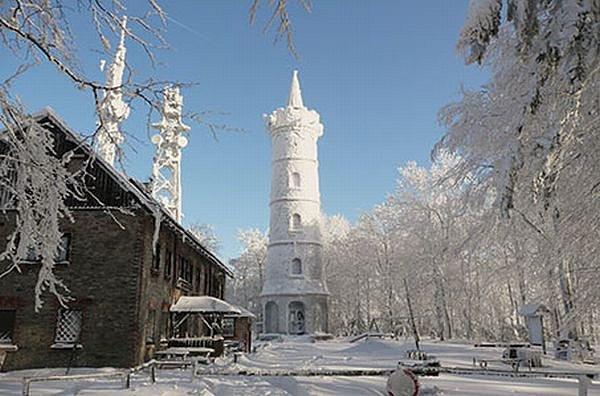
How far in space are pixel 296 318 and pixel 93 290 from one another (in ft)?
102

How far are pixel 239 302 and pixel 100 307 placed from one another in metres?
58.3

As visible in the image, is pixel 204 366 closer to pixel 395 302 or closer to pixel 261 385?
pixel 261 385

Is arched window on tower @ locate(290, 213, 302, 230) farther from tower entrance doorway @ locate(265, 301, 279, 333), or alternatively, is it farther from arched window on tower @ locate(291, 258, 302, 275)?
tower entrance doorway @ locate(265, 301, 279, 333)

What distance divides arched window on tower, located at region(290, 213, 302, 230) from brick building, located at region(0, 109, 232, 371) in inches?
1117

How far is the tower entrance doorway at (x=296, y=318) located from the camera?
4669 cm

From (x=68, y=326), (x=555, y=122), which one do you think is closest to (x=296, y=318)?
(x=68, y=326)

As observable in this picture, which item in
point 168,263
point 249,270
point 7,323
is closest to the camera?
point 7,323

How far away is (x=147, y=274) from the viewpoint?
61.3ft

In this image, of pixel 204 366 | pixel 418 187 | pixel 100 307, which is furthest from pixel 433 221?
pixel 100 307

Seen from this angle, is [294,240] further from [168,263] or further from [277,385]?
[277,385]

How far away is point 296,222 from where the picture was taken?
47781 millimetres

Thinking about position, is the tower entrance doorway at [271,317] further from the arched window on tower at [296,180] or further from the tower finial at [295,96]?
the tower finial at [295,96]

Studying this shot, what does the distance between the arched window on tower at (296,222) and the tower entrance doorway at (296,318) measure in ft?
21.7

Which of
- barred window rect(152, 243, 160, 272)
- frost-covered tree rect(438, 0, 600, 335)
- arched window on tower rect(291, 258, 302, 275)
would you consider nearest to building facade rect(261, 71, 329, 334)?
arched window on tower rect(291, 258, 302, 275)
